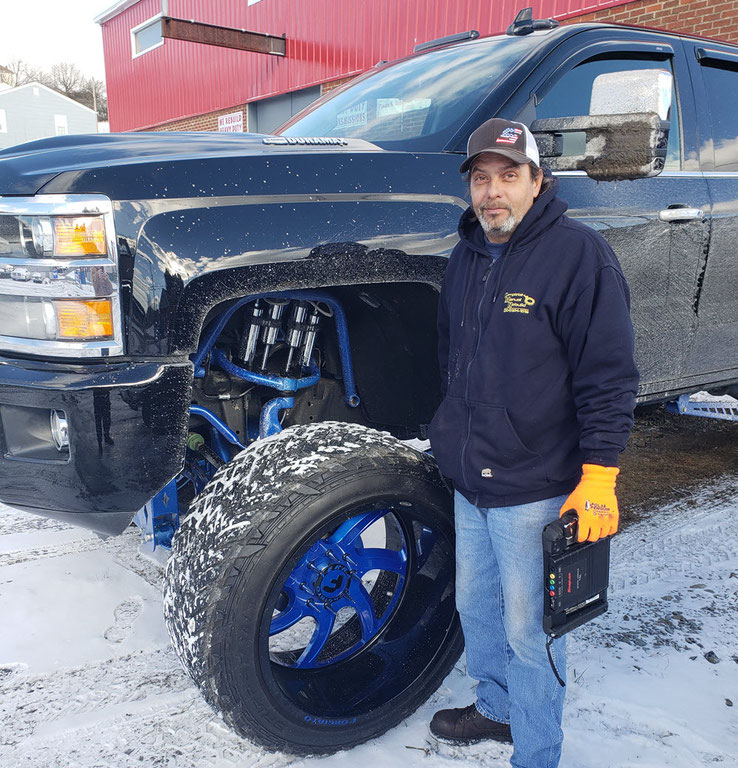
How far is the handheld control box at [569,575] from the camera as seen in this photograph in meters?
1.69

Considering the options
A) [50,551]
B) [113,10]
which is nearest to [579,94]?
[50,551]

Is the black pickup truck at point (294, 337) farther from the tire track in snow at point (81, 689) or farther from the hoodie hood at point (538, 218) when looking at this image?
the tire track in snow at point (81, 689)

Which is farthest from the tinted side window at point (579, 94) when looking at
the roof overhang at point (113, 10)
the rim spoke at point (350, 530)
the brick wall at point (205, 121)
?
the roof overhang at point (113, 10)

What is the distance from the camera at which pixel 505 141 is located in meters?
1.73

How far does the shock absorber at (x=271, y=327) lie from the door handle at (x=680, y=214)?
1.58m

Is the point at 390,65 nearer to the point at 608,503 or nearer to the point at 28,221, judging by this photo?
the point at 28,221

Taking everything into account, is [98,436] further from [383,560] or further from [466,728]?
[466,728]

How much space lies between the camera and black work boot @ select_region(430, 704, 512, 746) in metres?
2.08

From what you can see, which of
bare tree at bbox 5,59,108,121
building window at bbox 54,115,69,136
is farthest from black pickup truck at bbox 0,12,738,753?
bare tree at bbox 5,59,108,121

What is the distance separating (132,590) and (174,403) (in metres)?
1.45

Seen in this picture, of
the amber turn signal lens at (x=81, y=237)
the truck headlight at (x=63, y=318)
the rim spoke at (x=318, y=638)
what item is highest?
the amber turn signal lens at (x=81, y=237)

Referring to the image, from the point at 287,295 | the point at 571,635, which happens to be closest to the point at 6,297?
the point at 287,295

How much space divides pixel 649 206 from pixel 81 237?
2.06 meters

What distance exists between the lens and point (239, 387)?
2.20 meters
